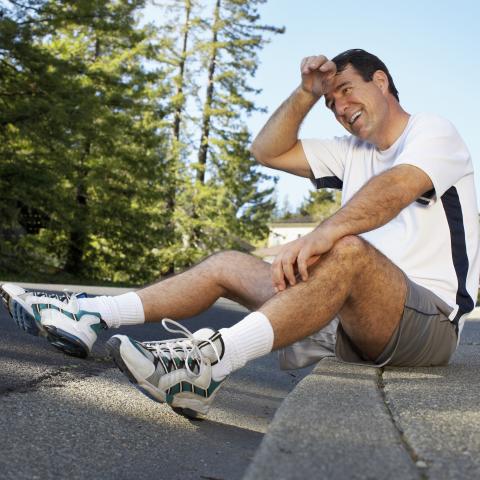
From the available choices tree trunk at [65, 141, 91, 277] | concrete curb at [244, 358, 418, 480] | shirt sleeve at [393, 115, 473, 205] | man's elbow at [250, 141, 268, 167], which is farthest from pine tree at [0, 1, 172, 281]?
concrete curb at [244, 358, 418, 480]

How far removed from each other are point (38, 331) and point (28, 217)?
1733 cm

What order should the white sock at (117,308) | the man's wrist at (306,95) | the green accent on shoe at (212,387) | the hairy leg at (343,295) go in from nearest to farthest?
1. the green accent on shoe at (212,387)
2. the hairy leg at (343,295)
3. the white sock at (117,308)
4. the man's wrist at (306,95)

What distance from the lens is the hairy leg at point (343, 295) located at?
222cm

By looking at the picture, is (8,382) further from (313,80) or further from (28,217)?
(28,217)

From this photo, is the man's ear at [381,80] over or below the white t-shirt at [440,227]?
over

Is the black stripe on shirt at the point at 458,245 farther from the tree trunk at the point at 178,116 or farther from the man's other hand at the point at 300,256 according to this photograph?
the tree trunk at the point at 178,116

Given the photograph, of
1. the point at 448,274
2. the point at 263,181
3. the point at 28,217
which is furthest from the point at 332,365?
the point at 263,181

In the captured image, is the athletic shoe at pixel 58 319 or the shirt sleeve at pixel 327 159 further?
the shirt sleeve at pixel 327 159

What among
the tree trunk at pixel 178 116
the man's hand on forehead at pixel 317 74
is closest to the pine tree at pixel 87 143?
the tree trunk at pixel 178 116

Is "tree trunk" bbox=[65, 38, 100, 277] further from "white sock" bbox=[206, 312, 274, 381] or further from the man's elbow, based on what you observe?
"white sock" bbox=[206, 312, 274, 381]

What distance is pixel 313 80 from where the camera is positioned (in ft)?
10.1

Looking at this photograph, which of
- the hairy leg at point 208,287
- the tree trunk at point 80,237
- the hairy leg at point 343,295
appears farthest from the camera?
the tree trunk at point 80,237

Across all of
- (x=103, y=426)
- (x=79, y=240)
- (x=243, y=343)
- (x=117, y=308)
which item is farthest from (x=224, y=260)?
(x=79, y=240)

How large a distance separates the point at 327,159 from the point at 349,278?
114 centimetres
